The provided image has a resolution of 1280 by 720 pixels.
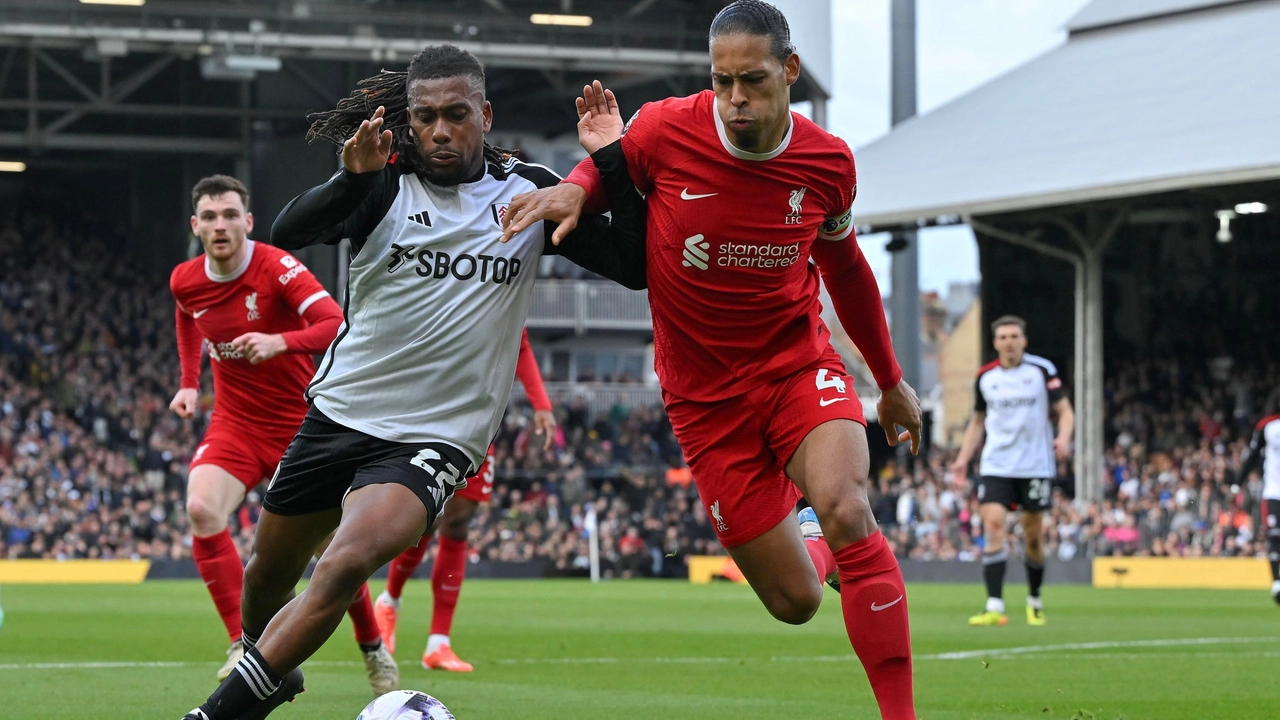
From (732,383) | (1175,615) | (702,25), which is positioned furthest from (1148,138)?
(732,383)

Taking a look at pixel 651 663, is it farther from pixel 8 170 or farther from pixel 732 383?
pixel 8 170

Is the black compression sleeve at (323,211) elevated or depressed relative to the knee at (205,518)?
elevated

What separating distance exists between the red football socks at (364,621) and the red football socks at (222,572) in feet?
3.96

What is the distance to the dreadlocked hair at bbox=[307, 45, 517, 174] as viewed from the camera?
570 cm

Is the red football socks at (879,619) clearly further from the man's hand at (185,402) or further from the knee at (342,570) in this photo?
the man's hand at (185,402)

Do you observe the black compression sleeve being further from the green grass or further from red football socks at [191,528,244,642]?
red football socks at [191,528,244,642]

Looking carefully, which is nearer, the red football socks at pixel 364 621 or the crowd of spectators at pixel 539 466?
the red football socks at pixel 364 621

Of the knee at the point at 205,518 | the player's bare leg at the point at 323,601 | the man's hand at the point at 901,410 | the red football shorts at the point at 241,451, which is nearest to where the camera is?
the player's bare leg at the point at 323,601

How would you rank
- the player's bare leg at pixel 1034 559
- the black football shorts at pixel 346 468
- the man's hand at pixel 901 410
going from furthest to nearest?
the player's bare leg at pixel 1034 559
the man's hand at pixel 901 410
the black football shorts at pixel 346 468

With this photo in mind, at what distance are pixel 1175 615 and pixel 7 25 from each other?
81.1ft

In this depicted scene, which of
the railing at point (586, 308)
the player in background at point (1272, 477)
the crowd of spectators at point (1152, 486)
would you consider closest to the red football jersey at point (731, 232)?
the player in background at point (1272, 477)

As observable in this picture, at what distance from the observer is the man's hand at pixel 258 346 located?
282 inches

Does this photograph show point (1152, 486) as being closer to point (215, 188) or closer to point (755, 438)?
point (215, 188)

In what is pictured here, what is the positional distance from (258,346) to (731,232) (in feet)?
8.30
